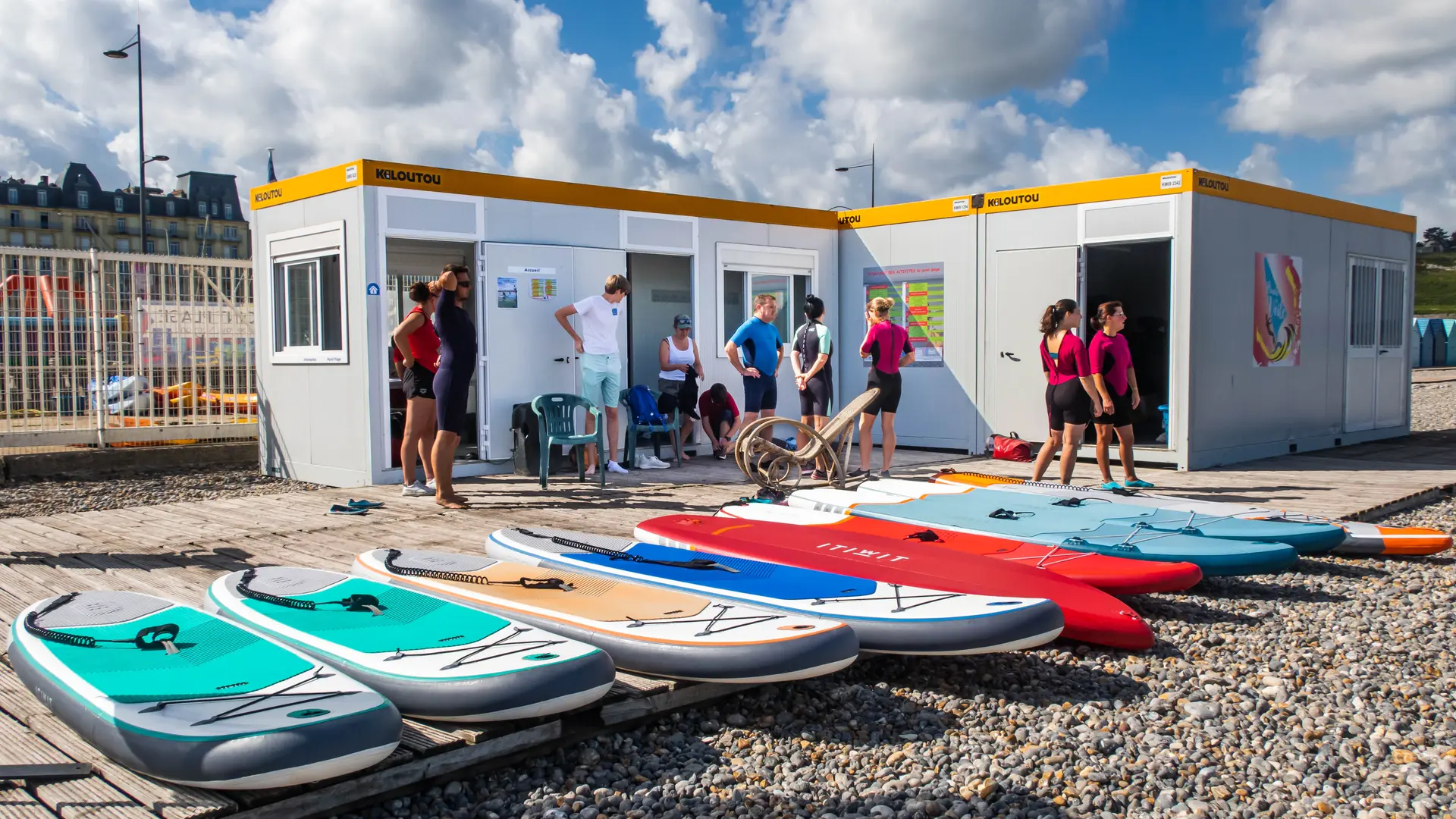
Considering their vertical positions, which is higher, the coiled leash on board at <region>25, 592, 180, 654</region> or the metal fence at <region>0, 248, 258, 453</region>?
the metal fence at <region>0, 248, 258, 453</region>

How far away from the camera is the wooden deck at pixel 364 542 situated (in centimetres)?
260

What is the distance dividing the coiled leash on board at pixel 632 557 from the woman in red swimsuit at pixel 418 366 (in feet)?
9.48

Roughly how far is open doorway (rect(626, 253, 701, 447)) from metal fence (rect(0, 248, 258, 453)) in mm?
4116

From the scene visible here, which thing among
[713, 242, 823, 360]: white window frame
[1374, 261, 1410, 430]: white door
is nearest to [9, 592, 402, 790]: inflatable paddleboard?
[713, 242, 823, 360]: white window frame

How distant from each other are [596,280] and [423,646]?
6996 millimetres

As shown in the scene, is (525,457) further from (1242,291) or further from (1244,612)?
(1242,291)

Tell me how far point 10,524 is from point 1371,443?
44.0ft

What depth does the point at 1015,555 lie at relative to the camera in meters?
5.15

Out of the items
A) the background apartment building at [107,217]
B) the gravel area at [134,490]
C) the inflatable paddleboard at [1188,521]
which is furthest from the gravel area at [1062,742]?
the background apartment building at [107,217]

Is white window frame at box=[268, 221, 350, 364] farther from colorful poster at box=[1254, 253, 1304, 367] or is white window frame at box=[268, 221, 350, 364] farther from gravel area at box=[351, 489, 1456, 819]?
colorful poster at box=[1254, 253, 1304, 367]

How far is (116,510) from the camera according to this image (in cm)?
784

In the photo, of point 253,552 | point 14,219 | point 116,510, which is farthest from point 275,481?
point 14,219

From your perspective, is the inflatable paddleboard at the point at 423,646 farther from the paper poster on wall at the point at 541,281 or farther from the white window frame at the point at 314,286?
the paper poster on wall at the point at 541,281

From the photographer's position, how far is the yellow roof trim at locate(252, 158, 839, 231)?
8.73m
